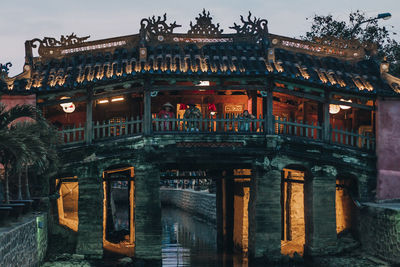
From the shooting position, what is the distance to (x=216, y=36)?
2234cm

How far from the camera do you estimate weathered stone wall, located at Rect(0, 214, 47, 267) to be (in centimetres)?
1257

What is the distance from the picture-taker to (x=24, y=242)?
1488 centimetres

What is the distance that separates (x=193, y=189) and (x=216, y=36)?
88.8ft

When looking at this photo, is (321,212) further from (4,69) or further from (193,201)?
(193,201)

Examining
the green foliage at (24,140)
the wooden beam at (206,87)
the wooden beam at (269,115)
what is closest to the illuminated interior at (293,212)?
the wooden beam at (269,115)

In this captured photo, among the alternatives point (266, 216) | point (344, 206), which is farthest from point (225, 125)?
point (344, 206)

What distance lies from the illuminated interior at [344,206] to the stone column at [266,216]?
10.6ft

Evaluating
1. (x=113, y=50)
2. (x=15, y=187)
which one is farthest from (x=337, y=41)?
(x=15, y=187)

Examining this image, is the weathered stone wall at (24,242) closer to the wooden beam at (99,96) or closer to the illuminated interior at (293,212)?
the wooden beam at (99,96)

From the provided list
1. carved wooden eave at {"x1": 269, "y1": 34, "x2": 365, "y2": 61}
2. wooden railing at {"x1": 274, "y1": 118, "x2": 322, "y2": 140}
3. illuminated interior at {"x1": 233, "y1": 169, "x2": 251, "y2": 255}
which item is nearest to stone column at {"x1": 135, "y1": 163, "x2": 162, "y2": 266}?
illuminated interior at {"x1": 233, "y1": 169, "x2": 251, "y2": 255}

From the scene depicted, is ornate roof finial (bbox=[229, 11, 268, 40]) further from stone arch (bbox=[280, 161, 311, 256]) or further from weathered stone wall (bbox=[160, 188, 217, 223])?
weathered stone wall (bbox=[160, 188, 217, 223])

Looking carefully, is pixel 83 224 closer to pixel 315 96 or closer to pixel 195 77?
pixel 195 77

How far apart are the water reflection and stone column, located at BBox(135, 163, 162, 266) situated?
107 inches

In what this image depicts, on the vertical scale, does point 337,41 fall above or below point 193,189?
above
